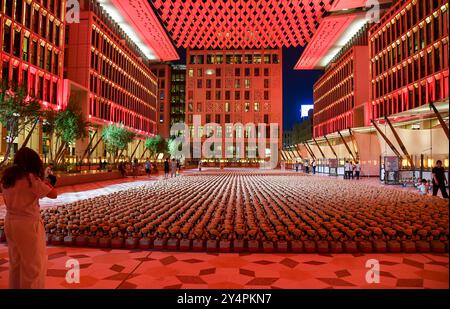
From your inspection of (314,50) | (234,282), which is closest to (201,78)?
(314,50)

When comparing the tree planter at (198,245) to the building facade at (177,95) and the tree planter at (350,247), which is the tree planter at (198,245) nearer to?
the tree planter at (350,247)

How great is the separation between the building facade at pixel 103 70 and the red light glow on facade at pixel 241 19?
1165 cm

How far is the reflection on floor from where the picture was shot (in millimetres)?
4168

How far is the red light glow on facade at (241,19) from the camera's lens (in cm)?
3453

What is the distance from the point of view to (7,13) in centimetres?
2925

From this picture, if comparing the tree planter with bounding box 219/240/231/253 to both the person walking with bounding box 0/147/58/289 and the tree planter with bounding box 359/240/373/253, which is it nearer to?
the tree planter with bounding box 359/240/373/253

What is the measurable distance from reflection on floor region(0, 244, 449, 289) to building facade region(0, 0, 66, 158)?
26.7 metres

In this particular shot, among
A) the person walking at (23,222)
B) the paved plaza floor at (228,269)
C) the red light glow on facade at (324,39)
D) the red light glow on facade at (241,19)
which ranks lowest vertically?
the paved plaza floor at (228,269)

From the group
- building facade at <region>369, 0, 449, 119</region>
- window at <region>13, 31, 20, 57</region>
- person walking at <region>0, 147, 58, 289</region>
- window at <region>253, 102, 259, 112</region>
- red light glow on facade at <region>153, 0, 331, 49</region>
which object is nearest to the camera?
person walking at <region>0, 147, 58, 289</region>

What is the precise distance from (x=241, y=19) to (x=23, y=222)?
126 ft

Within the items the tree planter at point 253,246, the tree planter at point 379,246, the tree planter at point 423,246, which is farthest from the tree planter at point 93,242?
the tree planter at point 423,246

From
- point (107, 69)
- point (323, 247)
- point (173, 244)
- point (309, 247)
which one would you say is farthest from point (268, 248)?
point (107, 69)

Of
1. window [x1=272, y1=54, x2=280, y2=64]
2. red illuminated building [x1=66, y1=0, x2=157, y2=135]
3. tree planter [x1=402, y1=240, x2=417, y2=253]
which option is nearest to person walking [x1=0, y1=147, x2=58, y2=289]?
tree planter [x1=402, y1=240, x2=417, y2=253]

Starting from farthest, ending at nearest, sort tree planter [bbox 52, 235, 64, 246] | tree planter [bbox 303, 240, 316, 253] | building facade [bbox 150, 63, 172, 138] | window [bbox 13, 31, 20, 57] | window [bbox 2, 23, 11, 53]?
building facade [bbox 150, 63, 172, 138] → window [bbox 13, 31, 20, 57] → window [bbox 2, 23, 11, 53] → tree planter [bbox 52, 235, 64, 246] → tree planter [bbox 303, 240, 316, 253]
